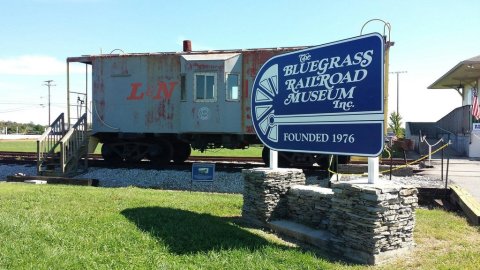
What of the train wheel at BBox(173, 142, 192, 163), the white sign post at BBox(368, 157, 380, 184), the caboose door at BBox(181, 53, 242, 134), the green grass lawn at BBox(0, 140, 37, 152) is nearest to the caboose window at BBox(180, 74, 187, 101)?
the caboose door at BBox(181, 53, 242, 134)

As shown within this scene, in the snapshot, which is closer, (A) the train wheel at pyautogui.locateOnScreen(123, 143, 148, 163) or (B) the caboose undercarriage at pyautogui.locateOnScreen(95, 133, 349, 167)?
(B) the caboose undercarriage at pyautogui.locateOnScreen(95, 133, 349, 167)

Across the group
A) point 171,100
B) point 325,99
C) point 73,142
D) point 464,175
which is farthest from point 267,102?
point 73,142

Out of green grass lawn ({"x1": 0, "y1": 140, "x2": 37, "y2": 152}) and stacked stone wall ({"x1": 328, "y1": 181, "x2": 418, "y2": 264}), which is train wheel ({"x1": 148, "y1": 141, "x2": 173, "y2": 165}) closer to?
stacked stone wall ({"x1": 328, "y1": 181, "x2": 418, "y2": 264})

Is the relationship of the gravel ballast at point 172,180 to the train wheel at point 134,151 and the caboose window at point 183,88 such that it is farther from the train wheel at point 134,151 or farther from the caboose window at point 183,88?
the caboose window at point 183,88

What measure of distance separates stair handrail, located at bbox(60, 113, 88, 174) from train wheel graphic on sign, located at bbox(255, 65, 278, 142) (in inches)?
334

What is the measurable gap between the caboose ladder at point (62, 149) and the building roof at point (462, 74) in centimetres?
1718

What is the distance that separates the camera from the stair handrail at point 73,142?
13.3 meters

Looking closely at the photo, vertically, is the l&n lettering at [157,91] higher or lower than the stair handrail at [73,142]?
higher

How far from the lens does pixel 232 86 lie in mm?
12508

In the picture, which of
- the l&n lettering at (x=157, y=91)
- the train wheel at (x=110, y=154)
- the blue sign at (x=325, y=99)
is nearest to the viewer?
the blue sign at (x=325, y=99)

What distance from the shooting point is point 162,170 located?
13180 millimetres

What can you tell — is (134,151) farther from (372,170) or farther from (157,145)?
(372,170)

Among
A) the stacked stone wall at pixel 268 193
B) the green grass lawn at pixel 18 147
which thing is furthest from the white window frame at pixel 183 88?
the green grass lawn at pixel 18 147

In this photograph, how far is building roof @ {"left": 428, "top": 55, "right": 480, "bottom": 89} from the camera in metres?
19.4
